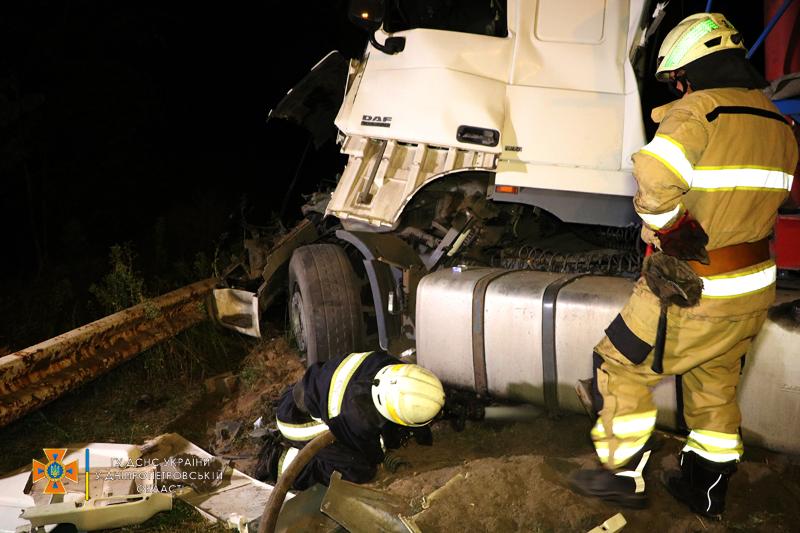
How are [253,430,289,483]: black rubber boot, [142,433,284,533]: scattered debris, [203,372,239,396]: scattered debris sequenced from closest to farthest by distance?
[142,433,284,533]: scattered debris
[253,430,289,483]: black rubber boot
[203,372,239,396]: scattered debris

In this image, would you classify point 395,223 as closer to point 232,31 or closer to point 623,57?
point 623,57

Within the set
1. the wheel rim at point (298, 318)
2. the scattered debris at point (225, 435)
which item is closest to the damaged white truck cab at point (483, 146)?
the wheel rim at point (298, 318)

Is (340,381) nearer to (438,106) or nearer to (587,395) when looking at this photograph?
(587,395)

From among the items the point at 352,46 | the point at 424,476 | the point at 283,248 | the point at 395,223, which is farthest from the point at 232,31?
the point at 424,476

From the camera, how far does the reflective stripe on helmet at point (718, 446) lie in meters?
2.47

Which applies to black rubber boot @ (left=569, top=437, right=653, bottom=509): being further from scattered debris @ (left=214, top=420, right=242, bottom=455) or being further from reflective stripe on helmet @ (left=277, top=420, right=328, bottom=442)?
scattered debris @ (left=214, top=420, right=242, bottom=455)

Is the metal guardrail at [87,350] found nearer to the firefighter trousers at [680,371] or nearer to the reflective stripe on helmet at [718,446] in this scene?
the firefighter trousers at [680,371]

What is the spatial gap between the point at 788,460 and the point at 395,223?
2182 millimetres

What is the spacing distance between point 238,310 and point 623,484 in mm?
3129

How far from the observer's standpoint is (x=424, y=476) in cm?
298

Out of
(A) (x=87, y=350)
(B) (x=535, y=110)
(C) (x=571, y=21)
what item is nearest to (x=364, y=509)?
(B) (x=535, y=110)

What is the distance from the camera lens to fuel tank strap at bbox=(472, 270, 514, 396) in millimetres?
3211

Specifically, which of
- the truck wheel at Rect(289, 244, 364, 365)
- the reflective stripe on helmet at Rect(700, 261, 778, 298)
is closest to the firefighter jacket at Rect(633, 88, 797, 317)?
the reflective stripe on helmet at Rect(700, 261, 778, 298)

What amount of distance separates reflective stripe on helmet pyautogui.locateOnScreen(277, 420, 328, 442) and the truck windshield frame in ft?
7.65
